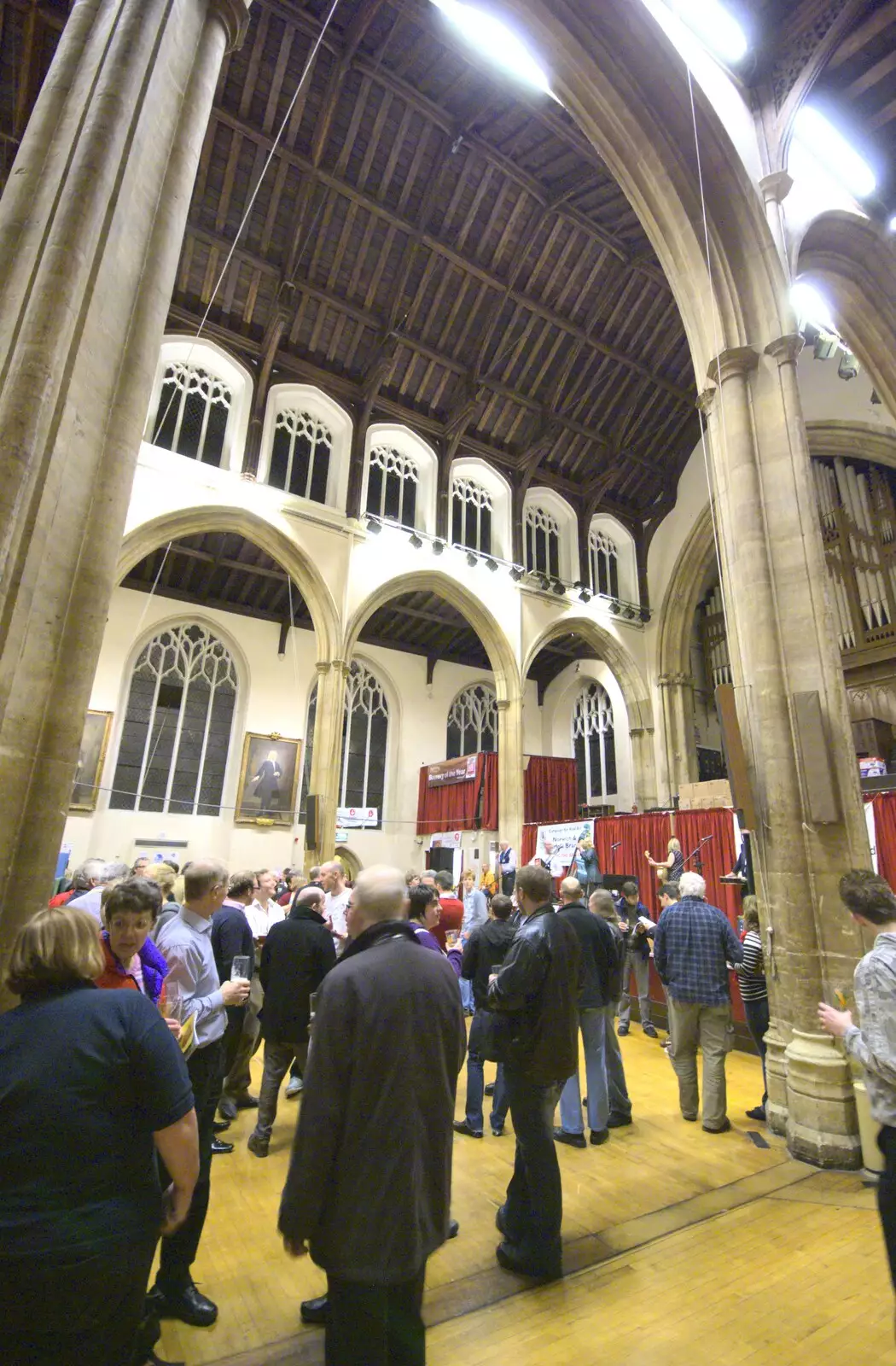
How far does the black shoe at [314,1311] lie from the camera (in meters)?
2.07

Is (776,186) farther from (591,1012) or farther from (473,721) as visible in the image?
(473,721)

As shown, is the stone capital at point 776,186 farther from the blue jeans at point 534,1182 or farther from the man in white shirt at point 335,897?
the blue jeans at point 534,1182

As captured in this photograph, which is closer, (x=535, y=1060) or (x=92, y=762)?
(x=535, y=1060)

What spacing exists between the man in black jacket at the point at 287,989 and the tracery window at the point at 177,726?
9.19 meters

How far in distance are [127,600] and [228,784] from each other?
389 centimetres

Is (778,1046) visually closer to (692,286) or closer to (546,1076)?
(546,1076)

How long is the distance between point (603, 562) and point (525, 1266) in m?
14.0

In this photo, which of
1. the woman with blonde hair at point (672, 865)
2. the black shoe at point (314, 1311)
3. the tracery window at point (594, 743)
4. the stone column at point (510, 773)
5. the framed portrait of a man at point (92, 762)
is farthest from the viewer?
the tracery window at point (594, 743)

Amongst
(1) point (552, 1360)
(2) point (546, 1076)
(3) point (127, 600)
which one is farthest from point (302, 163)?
(1) point (552, 1360)

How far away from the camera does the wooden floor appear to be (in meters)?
1.94

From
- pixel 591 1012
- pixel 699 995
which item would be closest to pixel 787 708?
pixel 699 995

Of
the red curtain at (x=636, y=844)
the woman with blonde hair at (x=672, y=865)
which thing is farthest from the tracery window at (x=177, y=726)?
the woman with blonde hair at (x=672, y=865)

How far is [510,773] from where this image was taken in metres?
11.9

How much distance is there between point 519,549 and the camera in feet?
43.3
